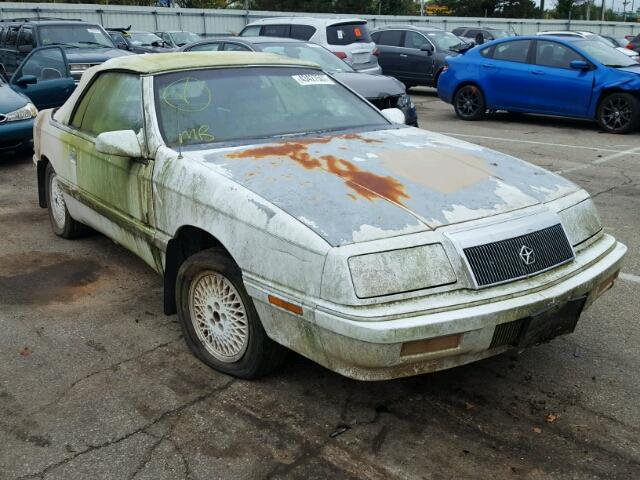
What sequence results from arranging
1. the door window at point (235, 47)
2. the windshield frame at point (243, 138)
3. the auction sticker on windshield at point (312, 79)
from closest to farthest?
the windshield frame at point (243, 138) → the auction sticker on windshield at point (312, 79) → the door window at point (235, 47)

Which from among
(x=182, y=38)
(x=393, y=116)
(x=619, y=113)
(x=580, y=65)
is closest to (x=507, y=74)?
(x=580, y=65)

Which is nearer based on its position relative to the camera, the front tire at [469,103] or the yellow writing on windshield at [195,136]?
the yellow writing on windshield at [195,136]

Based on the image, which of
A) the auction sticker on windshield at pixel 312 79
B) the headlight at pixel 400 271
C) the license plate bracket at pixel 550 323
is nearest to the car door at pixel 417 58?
the auction sticker on windshield at pixel 312 79

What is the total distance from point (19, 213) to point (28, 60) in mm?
5147

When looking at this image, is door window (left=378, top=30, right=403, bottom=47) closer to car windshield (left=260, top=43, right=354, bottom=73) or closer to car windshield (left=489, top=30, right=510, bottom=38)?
car windshield (left=489, top=30, right=510, bottom=38)

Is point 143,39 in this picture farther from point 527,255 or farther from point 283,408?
point 527,255

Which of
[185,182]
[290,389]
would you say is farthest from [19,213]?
[290,389]

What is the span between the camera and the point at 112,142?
414cm

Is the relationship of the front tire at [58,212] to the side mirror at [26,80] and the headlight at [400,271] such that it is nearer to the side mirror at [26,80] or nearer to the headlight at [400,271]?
the headlight at [400,271]

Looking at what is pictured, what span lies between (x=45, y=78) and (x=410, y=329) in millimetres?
9779

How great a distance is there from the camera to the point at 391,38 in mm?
18062

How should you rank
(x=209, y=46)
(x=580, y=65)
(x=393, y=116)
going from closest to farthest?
(x=393, y=116)
(x=580, y=65)
(x=209, y=46)

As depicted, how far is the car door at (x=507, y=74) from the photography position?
41.1ft

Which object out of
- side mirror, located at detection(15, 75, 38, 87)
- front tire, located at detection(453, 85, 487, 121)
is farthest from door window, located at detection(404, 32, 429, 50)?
side mirror, located at detection(15, 75, 38, 87)
